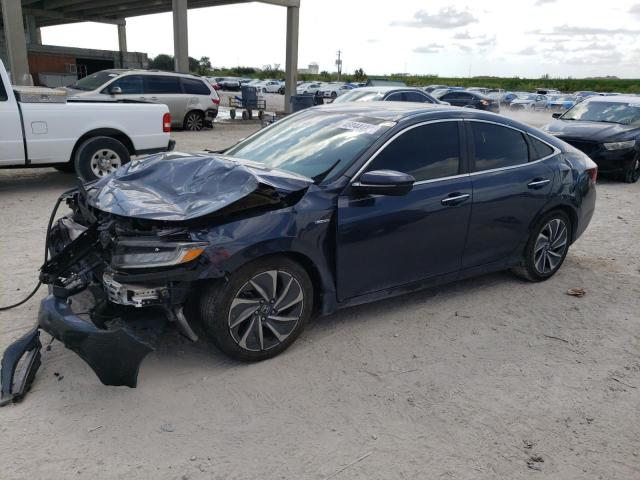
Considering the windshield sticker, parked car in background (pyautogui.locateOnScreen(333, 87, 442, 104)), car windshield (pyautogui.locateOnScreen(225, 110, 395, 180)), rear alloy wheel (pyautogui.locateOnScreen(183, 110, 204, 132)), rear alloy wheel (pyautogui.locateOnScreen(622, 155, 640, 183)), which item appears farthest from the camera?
rear alloy wheel (pyautogui.locateOnScreen(183, 110, 204, 132))

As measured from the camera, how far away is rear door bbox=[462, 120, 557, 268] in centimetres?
446

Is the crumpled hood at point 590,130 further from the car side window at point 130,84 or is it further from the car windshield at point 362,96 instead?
the car side window at point 130,84

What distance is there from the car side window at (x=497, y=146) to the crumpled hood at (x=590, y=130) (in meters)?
6.95

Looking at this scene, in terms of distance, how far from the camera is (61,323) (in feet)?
10.1

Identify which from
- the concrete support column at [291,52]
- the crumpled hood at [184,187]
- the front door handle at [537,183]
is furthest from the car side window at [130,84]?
the front door handle at [537,183]

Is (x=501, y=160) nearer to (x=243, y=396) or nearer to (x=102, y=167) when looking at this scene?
(x=243, y=396)

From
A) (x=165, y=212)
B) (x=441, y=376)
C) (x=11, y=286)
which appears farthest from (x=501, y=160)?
(x=11, y=286)

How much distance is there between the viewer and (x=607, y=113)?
1198 centimetres

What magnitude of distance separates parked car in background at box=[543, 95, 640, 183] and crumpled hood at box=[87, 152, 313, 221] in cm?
899

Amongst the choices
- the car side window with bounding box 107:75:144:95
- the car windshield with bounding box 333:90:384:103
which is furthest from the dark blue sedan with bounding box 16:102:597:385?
the car side window with bounding box 107:75:144:95

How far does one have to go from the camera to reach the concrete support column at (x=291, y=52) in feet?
86.0

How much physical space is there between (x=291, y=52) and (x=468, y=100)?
9.12 m

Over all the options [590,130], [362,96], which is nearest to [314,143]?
[590,130]

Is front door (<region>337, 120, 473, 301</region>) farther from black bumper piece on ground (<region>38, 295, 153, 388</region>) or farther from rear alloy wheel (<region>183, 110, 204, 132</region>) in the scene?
rear alloy wheel (<region>183, 110, 204, 132</region>)
